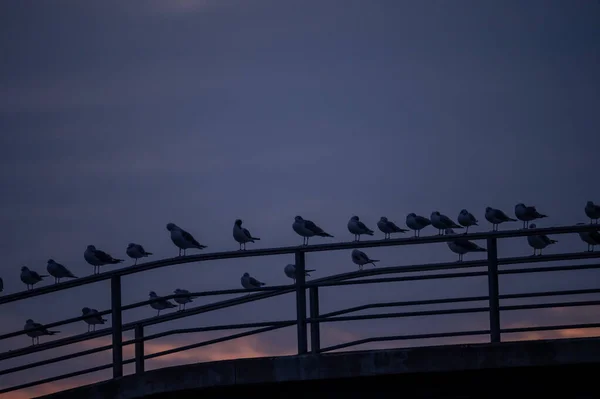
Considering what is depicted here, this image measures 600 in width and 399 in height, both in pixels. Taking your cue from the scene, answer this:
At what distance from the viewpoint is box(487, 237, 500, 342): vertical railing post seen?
34.0 ft

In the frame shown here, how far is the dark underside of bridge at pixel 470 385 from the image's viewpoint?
10328 mm

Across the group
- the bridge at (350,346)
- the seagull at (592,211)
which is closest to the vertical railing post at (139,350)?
the bridge at (350,346)

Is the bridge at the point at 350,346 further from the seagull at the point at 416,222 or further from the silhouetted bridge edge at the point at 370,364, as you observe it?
the seagull at the point at 416,222

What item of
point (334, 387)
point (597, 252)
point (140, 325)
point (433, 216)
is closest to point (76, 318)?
point (140, 325)

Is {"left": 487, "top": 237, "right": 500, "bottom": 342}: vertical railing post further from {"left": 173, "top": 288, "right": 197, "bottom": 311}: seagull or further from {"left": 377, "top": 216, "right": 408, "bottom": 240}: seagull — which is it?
{"left": 377, "top": 216, "right": 408, "bottom": 240}: seagull

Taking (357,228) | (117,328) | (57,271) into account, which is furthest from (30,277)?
(117,328)

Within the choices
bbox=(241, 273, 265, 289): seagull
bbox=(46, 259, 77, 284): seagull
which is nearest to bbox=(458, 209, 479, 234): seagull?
bbox=(241, 273, 265, 289): seagull

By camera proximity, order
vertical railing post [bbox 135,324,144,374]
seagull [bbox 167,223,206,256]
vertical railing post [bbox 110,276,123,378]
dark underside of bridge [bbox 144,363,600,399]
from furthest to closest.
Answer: seagull [bbox 167,223,206,256] < vertical railing post [bbox 110,276,123,378] < vertical railing post [bbox 135,324,144,374] < dark underside of bridge [bbox 144,363,600,399]

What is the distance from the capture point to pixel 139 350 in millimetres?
11430

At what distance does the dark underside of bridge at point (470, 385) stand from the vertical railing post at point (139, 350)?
0.92 metres

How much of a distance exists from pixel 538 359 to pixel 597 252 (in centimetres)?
107

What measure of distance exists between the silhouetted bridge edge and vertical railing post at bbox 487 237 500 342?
13.2 inches

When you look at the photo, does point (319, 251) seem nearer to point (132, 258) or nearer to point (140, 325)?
point (140, 325)

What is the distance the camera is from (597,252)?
1027 centimetres
